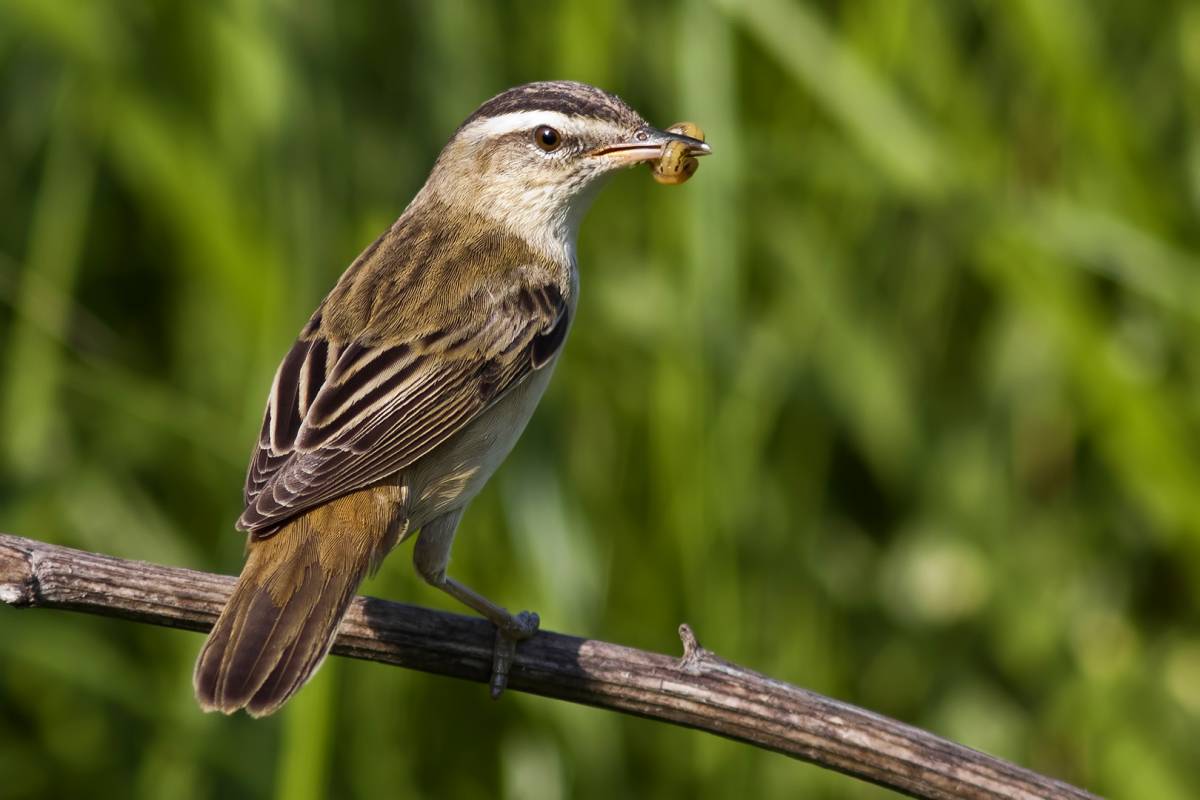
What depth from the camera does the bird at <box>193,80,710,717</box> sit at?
10.9 ft

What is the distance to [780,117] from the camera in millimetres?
5391

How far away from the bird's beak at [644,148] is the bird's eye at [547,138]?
105 mm

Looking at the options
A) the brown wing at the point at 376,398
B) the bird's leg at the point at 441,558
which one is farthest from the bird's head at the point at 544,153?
the bird's leg at the point at 441,558

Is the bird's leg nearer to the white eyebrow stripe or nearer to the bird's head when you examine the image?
the bird's head

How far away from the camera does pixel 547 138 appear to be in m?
4.22

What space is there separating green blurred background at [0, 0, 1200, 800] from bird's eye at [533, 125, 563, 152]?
0.48m

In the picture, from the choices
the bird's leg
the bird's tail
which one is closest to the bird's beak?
the bird's leg

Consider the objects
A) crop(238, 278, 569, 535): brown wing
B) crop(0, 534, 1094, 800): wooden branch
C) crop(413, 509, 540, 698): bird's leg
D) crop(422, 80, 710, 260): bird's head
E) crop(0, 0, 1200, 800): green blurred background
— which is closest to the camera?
crop(0, 534, 1094, 800): wooden branch

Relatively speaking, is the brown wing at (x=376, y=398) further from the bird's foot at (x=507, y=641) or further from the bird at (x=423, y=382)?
the bird's foot at (x=507, y=641)

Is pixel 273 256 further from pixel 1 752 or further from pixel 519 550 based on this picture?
pixel 1 752

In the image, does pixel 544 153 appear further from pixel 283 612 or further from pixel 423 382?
pixel 283 612

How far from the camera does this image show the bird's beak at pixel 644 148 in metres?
4.00

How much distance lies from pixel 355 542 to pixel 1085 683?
99.8 inches

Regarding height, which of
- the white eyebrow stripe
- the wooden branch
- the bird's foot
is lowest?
the wooden branch
